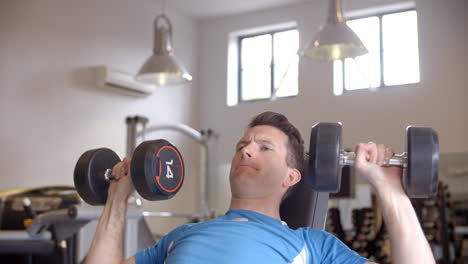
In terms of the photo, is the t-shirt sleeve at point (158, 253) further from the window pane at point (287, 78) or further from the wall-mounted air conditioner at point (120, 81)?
the window pane at point (287, 78)

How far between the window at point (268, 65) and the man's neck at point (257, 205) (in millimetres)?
4408

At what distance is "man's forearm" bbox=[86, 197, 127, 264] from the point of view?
1288 mm

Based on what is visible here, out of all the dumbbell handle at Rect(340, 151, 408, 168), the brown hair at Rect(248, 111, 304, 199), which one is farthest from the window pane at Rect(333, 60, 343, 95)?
the dumbbell handle at Rect(340, 151, 408, 168)

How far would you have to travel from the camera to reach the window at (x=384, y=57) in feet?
17.6

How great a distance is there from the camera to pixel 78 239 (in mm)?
2924

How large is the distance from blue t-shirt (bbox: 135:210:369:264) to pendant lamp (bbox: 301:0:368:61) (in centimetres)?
196

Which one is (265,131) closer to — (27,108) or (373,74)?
(27,108)

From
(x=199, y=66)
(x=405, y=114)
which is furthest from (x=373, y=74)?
(x=199, y=66)

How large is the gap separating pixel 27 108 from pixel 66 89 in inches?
17.0

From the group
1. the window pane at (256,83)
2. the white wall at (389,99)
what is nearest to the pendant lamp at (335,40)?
the white wall at (389,99)

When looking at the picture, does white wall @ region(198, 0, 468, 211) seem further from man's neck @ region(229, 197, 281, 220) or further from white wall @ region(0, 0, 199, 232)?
man's neck @ region(229, 197, 281, 220)

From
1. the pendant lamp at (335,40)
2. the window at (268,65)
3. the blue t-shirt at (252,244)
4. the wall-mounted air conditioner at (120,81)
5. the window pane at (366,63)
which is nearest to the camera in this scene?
the blue t-shirt at (252,244)

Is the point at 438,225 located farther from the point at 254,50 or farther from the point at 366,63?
the point at 254,50

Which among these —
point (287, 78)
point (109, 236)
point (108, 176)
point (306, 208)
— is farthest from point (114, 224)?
point (287, 78)
